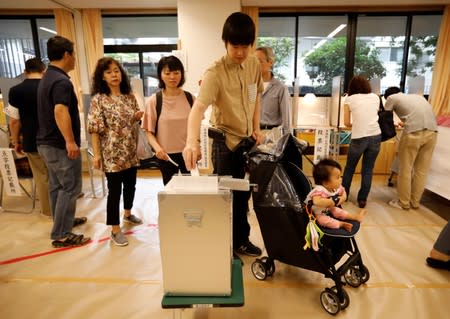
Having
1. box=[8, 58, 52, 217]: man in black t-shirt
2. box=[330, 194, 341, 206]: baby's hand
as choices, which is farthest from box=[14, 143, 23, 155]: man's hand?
box=[330, 194, 341, 206]: baby's hand

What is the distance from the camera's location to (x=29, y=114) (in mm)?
2432

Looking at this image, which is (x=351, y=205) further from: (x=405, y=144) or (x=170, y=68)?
(x=170, y=68)

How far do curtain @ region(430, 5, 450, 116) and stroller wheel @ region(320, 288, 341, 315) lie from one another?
433 centimetres

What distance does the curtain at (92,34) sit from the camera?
4.70 m

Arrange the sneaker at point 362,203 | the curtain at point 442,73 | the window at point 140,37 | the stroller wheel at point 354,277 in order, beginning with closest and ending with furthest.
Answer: the stroller wheel at point 354,277
the sneaker at point 362,203
the curtain at point 442,73
the window at point 140,37

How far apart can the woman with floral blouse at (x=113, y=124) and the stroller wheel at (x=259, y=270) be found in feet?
3.69

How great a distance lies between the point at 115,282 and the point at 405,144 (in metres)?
2.82

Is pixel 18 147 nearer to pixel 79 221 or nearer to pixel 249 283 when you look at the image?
pixel 79 221

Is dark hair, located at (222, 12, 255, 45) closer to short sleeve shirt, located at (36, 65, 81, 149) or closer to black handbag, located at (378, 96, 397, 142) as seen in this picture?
short sleeve shirt, located at (36, 65, 81, 149)

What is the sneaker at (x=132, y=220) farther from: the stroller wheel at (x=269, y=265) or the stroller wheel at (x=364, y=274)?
the stroller wheel at (x=364, y=274)

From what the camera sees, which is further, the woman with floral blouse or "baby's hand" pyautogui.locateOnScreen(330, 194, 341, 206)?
the woman with floral blouse

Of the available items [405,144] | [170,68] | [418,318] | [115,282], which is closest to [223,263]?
[115,282]

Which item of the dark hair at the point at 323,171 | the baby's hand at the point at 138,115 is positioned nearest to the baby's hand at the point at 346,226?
the dark hair at the point at 323,171

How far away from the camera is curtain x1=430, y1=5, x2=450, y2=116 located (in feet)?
14.6
